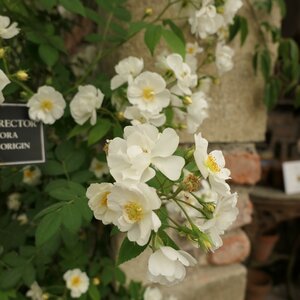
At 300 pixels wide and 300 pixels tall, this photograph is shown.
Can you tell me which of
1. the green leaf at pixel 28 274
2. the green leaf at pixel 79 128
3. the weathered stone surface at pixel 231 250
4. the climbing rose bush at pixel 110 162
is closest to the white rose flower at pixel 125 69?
the climbing rose bush at pixel 110 162

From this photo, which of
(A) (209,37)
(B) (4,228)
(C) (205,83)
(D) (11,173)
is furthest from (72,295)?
(A) (209,37)

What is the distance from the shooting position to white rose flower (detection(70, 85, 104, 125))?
753 millimetres

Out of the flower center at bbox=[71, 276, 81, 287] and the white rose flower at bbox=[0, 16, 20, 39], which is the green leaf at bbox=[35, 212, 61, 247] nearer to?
the flower center at bbox=[71, 276, 81, 287]

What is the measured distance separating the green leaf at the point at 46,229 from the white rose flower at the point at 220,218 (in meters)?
0.27

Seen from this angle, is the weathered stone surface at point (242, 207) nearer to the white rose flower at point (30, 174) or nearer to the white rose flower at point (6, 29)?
the white rose flower at point (30, 174)

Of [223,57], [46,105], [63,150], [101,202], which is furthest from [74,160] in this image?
[223,57]

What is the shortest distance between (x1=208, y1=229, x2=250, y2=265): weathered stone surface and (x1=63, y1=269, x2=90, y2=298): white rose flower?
0.51 metres

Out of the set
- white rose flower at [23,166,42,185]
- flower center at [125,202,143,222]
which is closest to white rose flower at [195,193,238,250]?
flower center at [125,202,143,222]

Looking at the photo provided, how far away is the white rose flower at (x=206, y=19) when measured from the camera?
771 mm

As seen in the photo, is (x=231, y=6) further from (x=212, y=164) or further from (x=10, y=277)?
(x=10, y=277)

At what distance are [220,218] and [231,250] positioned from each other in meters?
0.76

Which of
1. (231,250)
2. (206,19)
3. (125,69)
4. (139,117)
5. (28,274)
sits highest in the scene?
(206,19)

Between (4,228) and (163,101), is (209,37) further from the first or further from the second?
(4,228)

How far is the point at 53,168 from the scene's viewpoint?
816 mm
